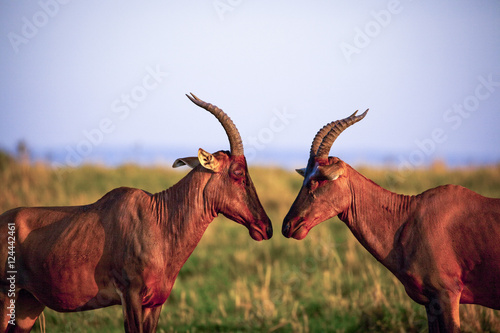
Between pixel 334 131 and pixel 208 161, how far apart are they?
1.39 meters

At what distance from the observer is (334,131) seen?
651 centimetres

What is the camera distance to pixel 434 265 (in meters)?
6.09

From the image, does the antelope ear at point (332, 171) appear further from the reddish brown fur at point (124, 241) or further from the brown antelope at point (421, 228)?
the reddish brown fur at point (124, 241)

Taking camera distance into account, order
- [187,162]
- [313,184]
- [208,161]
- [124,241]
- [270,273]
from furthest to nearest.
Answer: [270,273] < [313,184] < [187,162] < [208,161] < [124,241]

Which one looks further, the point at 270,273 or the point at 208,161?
the point at 270,273

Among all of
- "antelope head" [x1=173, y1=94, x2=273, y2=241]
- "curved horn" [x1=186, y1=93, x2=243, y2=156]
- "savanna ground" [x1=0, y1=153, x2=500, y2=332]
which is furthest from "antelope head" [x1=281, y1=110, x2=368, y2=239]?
"savanna ground" [x1=0, y1=153, x2=500, y2=332]

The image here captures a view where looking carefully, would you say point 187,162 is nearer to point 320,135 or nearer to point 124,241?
point 124,241

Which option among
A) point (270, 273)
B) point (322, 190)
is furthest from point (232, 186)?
point (270, 273)

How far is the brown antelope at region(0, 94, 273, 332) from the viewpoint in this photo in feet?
19.9

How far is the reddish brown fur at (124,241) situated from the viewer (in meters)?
6.05

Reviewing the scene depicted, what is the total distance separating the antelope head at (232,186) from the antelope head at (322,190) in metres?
0.35

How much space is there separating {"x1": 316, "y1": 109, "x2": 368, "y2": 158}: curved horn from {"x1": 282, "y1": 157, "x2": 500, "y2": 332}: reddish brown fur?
4.3 inches

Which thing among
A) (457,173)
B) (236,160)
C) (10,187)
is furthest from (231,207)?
(457,173)

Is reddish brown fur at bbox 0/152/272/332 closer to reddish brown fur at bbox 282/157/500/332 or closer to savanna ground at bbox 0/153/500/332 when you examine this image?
reddish brown fur at bbox 282/157/500/332
